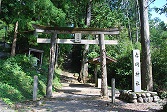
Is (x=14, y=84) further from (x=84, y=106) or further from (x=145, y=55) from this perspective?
(x=145, y=55)

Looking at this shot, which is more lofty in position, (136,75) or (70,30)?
(70,30)

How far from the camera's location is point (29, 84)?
11.7 metres

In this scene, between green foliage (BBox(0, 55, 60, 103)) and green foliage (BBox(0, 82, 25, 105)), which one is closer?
green foliage (BBox(0, 82, 25, 105))

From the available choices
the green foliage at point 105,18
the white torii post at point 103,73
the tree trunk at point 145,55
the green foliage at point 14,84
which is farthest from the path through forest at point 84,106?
the green foliage at point 105,18

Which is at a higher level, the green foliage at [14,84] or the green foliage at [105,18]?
the green foliage at [105,18]

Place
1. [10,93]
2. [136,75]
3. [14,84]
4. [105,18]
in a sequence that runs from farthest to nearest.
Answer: [105,18]
[136,75]
[14,84]
[10,93]

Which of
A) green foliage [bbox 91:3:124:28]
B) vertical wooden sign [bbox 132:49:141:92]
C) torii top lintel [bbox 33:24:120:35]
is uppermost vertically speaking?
green foliage [bbox 91:3:124:28]

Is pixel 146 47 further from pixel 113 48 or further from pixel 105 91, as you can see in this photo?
pixel 113 48

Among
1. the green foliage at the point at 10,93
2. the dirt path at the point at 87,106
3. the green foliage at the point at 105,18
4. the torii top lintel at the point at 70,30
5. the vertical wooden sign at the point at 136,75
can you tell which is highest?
the green foliage at the point at 105,18

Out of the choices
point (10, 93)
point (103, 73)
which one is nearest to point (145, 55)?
point (103, 73)

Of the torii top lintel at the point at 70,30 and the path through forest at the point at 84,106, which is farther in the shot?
the torii top lintel at the point at 70,30

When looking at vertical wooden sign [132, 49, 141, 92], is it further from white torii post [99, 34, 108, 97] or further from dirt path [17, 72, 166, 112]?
white torii post [99, 34, 108, 97]

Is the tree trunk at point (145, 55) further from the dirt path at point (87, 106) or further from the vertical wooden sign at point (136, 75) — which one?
the dirt path at point (87, 106)

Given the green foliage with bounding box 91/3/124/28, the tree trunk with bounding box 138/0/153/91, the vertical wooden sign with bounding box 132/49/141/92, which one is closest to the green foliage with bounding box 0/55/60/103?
the vertical wooden sign with bounding box 132/49/141/92
